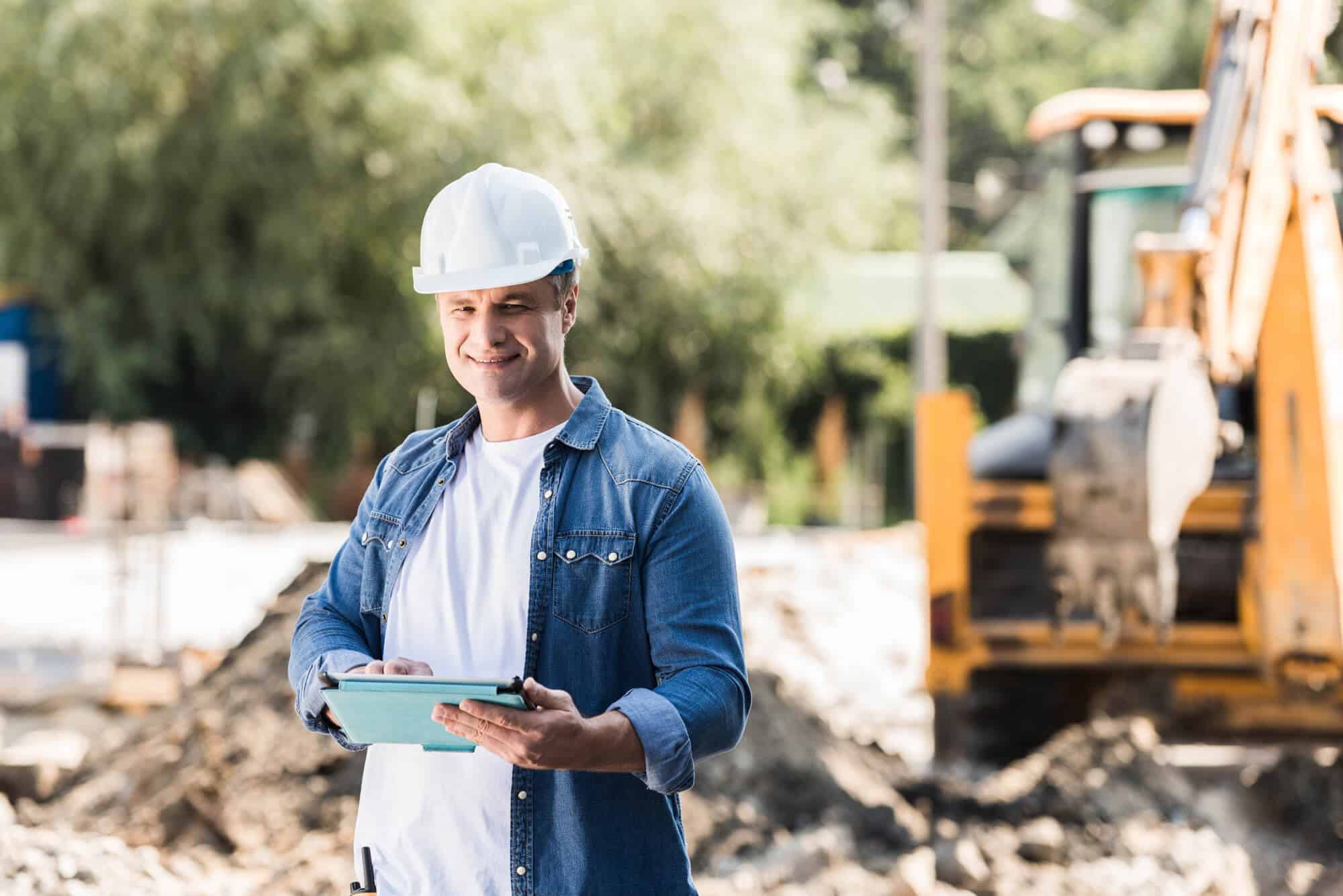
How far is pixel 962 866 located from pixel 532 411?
4155mm

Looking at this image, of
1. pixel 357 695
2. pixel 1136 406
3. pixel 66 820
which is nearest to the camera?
pixel 357 695

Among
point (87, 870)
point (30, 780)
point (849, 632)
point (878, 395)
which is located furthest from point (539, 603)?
point (878, 395)

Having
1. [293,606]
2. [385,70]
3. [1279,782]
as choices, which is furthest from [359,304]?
[1279,782]

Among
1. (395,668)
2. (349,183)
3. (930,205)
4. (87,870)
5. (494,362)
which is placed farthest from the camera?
(349,183)

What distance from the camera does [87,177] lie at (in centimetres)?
2323

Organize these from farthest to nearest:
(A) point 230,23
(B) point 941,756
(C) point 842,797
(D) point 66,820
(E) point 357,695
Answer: (A) point 230,23
(B) point 941,756
(C) point 842,797
(D) point 66,820
(E) point 357,695

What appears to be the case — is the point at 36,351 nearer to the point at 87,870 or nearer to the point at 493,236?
the point at 87,870

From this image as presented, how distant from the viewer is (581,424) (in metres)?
2.44

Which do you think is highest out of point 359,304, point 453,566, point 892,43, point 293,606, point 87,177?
point 892,43

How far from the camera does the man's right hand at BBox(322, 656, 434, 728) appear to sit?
2.28 metres

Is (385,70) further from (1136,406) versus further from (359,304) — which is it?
(1136,406)

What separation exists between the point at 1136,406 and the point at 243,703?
149 inches

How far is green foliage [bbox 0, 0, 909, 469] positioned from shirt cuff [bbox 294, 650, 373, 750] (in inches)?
789

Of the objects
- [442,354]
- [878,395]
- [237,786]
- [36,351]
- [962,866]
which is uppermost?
[36,351]
